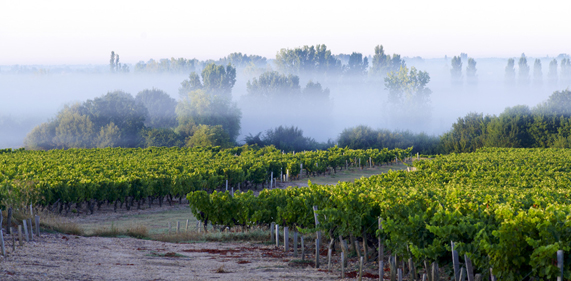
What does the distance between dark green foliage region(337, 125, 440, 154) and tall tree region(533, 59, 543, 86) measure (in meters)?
89.1

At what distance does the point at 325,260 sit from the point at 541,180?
1391cm

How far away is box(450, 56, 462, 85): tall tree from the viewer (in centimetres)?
14412

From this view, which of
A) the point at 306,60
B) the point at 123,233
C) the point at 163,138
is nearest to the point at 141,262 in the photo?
the point at 123,233

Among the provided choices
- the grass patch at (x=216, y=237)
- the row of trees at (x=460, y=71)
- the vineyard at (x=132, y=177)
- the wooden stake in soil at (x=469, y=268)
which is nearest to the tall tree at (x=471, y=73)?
the row of trees at (x=460, y=71)

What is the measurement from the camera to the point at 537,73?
142750 mm

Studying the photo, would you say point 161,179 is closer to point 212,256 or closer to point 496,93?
point 212,256

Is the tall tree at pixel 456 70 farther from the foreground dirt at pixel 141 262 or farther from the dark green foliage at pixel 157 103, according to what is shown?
the foreground dirt at pixel 141 262

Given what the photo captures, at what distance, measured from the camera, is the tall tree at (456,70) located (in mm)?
144125

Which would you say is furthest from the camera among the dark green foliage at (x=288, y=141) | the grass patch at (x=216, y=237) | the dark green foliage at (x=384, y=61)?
the dark green foliage at (x=384, y=61)

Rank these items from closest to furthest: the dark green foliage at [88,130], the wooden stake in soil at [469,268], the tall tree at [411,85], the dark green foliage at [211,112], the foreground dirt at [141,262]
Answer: the wooden stake in soil at [469,268], the foreground dirt at [141,262], the dark green foliage at [88,130], the dark green foliage at [211,112], the tall tree at [411,85]

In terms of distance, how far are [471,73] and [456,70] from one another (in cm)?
894

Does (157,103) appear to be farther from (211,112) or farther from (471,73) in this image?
(471,73)

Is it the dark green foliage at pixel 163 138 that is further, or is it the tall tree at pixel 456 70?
the tall tree at pixel 456 70

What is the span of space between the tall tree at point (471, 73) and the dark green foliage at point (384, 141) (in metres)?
89.9
